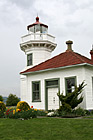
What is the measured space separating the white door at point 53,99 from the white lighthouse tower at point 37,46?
555 cm

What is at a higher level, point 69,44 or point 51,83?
point 69,44

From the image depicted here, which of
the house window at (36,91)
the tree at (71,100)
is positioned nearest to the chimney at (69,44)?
the house window at (36,91)

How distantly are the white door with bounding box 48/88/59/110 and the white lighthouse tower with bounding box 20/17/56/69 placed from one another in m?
5.55

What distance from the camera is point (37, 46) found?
21.9 metres

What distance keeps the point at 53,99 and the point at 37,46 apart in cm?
744

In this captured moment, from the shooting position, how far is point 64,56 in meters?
17.7

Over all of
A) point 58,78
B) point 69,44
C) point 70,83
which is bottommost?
point 70,83

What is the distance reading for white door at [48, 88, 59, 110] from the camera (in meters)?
Result: 16.5

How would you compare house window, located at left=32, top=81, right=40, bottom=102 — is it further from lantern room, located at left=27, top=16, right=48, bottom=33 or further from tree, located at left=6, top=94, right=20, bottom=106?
tree, located at left=6, top=94, right=20, bottom=106

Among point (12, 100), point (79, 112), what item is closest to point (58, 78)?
point (79, 112)

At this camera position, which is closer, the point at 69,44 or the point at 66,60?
the point at 66,60

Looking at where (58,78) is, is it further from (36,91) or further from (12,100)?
(12,100)

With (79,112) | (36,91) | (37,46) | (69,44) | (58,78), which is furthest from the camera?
(37,46)

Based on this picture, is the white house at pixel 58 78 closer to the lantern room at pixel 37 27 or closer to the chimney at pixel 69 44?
the chimney at pixel 69 44
